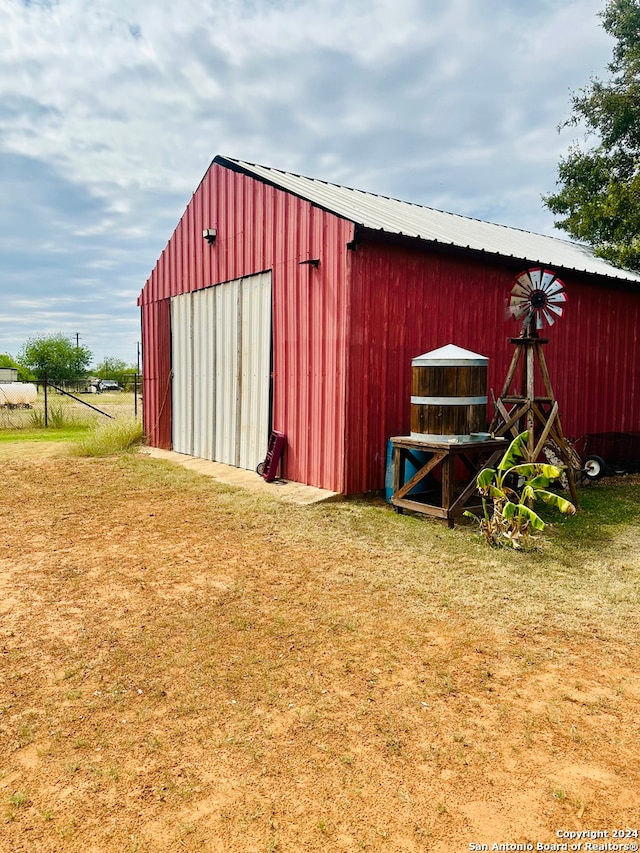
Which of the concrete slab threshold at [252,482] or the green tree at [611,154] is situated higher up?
the green tree at [611,154]

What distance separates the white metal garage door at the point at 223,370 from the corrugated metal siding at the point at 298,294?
33 centimetres

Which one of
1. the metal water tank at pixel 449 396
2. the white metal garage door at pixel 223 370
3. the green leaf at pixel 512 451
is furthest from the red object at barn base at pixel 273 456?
the green leaf at pixel 512 451

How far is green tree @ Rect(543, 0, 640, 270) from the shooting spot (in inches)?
521

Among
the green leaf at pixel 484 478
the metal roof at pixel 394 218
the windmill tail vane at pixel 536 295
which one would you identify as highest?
the metal roof at pixel 394 218

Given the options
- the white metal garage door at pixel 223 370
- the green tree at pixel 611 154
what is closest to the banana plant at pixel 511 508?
the white metal garage door at pixel 223 370

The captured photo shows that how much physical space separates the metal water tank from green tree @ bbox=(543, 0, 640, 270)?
9757 mm

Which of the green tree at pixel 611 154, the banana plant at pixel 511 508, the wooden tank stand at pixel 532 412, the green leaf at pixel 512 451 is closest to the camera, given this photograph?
the banana plant at pixel 511 508

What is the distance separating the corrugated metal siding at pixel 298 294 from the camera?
21.9 feet

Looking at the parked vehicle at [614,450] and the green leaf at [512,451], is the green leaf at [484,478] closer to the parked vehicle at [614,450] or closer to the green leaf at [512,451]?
the green leaf at [512,451]

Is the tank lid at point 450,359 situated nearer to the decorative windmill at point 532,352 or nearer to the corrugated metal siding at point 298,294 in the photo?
the decorative windmill at point 532,352

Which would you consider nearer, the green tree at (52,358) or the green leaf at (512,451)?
the green leaf at (512,451)

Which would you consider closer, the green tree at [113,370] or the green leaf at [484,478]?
the green leaf at [484,478]

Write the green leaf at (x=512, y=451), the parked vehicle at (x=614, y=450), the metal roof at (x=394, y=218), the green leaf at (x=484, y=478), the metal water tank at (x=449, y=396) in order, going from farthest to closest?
the parked vehicle at (x=614, y=450) → the metal roof at (x=394, y=218) → the metal water tank at (x=449, y=396) → the green leaf at (x=512, y=451) → the green leaf at (x=484, y=478)

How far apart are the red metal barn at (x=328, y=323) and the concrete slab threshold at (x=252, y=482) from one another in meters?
0.18
